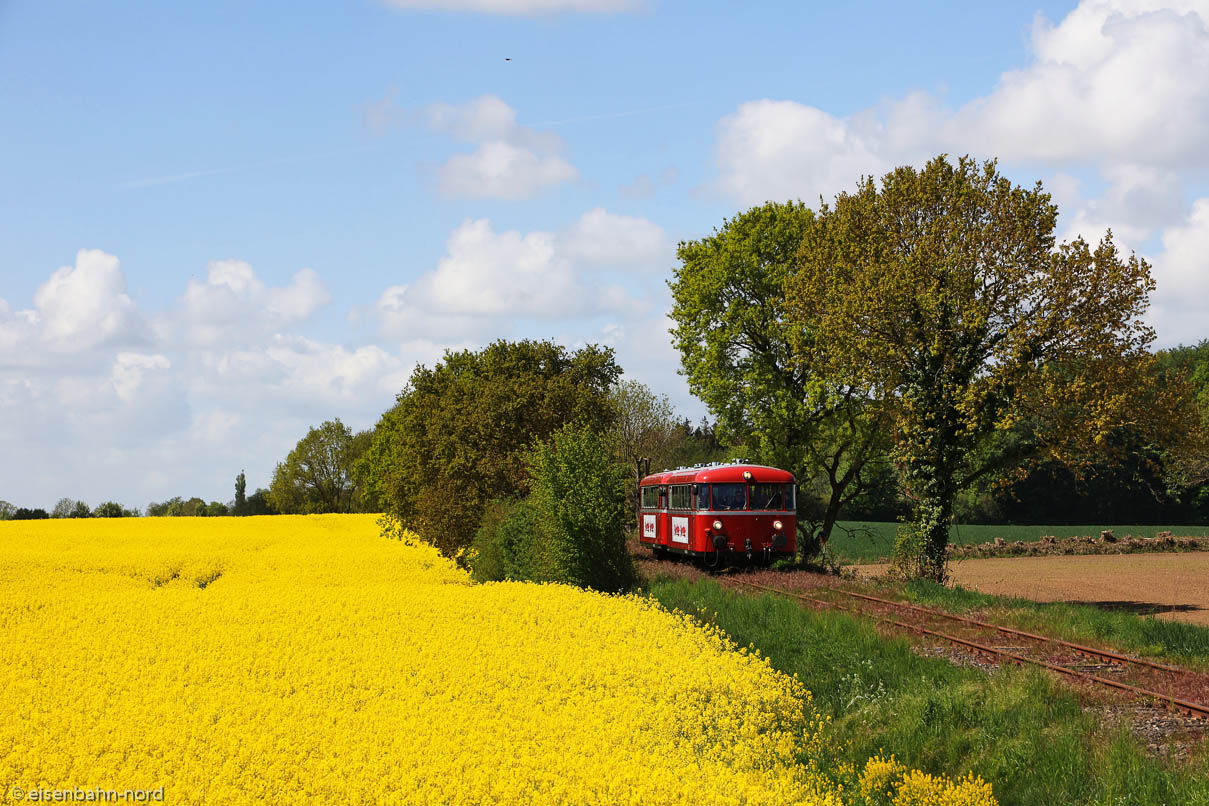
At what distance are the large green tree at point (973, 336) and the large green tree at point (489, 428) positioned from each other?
43.3 ft

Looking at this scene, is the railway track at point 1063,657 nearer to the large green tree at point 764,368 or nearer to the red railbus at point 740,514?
the red railbus at point 740,514

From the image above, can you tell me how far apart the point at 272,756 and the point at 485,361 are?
3470 centimetres

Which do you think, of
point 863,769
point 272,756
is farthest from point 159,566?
point 863,769

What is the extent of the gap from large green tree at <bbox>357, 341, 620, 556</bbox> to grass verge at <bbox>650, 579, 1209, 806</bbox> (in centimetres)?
2068

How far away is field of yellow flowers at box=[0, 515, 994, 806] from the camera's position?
9.43m

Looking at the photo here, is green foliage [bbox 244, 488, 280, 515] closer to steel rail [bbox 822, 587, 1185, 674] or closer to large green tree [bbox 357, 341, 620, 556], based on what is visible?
large green tree [bbox 357, 341, 620, 556]

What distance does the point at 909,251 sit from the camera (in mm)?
29359

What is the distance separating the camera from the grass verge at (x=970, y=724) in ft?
33.9

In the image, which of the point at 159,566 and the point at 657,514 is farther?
the point at 657,514

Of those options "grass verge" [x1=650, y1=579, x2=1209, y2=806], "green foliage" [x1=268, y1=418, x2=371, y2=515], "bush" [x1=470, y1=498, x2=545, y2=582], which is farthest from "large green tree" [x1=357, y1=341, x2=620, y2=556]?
"green foliage" [x1=268, y1=418, x2=371, y2=515]

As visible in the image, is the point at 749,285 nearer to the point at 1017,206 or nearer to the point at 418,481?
the point at 1017,206

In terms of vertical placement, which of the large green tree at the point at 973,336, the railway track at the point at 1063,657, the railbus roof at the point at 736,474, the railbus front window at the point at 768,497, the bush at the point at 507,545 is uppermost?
the large green tree at the point at 973,336

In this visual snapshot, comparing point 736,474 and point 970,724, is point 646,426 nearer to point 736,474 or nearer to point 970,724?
point 736,474

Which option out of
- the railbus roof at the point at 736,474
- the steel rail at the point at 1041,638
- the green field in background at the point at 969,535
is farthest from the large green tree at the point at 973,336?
the green field in background at the point at 969,535
